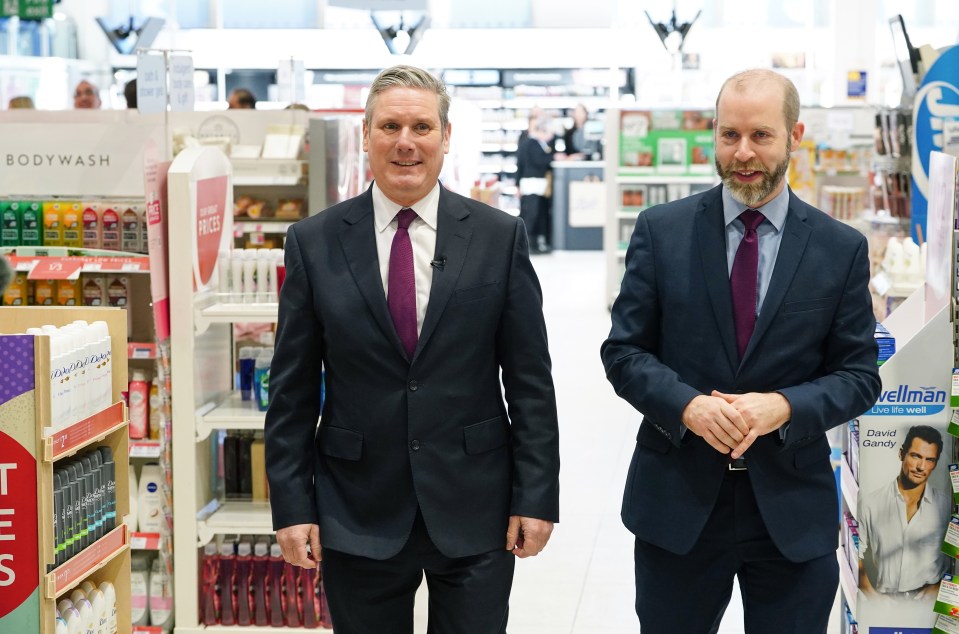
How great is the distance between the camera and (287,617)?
452cm

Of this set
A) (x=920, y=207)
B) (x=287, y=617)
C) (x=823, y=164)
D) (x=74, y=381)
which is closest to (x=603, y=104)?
(x=823, y=164)

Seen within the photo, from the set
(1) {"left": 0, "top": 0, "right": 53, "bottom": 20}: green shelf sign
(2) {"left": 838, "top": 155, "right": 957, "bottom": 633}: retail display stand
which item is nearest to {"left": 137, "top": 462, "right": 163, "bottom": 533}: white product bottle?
(2) {"left": 838, "top": 155, "right": 957, "bottom": 633}: retail display stand

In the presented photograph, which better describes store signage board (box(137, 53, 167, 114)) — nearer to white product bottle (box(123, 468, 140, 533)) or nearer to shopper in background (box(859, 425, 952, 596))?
white product bottle (box(123, 468, 140, 533))

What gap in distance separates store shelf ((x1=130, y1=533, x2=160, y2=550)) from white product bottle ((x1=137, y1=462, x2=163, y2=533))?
21mm

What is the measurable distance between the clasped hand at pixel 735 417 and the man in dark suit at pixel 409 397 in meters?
0.32

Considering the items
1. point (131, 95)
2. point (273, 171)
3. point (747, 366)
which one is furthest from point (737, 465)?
point (131, 95)

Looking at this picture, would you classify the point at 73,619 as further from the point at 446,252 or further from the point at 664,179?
the point at 664,179

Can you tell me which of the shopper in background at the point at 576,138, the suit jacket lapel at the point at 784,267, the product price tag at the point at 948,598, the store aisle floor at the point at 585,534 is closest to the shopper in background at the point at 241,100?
the store aisle floor at the point at 585,534

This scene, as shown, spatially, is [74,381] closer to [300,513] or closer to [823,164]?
[300,513]

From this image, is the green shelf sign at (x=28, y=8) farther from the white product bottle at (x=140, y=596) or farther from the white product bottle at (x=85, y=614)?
the white product bottle at (x=85, y=614)

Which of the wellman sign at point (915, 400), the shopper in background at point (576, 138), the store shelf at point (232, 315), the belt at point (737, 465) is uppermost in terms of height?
the shopper in background at point (576, 138)

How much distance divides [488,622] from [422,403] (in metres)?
0.46

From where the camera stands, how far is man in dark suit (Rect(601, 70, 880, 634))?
8.17ft

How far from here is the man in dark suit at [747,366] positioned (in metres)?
2.49
